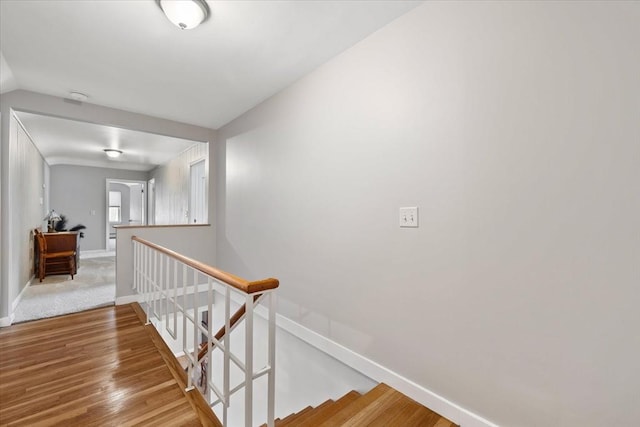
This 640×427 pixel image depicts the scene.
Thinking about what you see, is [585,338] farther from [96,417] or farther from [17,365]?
[17,365]

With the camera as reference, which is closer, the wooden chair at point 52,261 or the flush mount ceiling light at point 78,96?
the flush mount ceiling light at point 78,96

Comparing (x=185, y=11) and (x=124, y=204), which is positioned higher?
(x=185, y=11)

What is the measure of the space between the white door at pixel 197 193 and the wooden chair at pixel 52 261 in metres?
2.00

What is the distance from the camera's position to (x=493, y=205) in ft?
4.39

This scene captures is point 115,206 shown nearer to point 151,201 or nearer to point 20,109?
point 151,201

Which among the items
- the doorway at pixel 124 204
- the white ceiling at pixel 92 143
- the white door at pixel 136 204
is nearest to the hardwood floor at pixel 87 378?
the white ceiling at pixel 92 143

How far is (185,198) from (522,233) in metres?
5.58

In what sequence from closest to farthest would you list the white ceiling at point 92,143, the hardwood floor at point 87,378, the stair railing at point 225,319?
1. the stair railing at point 225,319
2. the hardwood floor at point 87,378
3. the white ceiling at point 92,143

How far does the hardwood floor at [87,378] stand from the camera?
1564 millimetres

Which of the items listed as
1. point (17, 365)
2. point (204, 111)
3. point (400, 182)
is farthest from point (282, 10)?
point (17, 365)

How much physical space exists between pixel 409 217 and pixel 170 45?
214cm

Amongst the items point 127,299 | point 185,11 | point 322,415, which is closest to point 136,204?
point 127,299

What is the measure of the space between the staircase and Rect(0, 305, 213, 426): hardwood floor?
27.1 inches

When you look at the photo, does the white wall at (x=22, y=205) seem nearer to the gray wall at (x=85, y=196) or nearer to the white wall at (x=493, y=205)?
the gray wall at (x=85, y=196)
